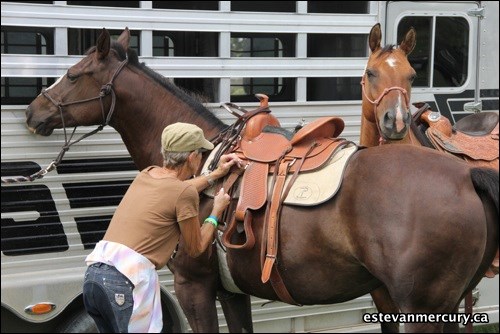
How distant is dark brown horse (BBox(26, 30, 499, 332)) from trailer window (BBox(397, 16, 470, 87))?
7.15 ft

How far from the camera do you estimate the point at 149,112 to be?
175 inches

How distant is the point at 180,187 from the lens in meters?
3.32

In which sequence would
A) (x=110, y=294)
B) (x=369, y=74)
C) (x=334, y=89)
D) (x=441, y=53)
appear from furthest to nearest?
(x=334, y=89) → (x=441, y=53) → (x=369, y=74) → (x=110, y=294)

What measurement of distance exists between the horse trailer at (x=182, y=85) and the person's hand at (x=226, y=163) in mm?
877

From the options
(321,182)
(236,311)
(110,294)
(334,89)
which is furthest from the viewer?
(334,89)

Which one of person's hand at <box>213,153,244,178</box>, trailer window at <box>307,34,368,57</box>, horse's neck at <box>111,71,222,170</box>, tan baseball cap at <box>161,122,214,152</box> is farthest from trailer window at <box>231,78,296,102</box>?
tan baseball cap at <box>161,122,214,152</box>

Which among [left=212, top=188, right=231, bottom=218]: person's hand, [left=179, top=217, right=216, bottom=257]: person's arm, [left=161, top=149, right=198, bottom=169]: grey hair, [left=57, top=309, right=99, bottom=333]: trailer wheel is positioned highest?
[left=161, top=149, right=198, bottom=169]: grey hair

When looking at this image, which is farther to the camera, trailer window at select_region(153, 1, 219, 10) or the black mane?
trailer window at select_region(153, 1, 219, 10)

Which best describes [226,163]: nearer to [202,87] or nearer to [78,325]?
[202,87]

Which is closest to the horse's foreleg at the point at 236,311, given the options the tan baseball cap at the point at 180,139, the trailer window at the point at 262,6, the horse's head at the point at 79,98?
the tan baseball cap at the point at 180,139

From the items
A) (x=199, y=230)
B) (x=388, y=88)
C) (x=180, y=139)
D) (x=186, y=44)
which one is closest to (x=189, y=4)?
(x=186, y=44)

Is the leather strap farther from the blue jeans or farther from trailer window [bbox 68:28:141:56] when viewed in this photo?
trailer window [bbox 68:28:141:56]

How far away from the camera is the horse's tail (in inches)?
128

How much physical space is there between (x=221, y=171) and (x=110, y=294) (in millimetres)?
989
